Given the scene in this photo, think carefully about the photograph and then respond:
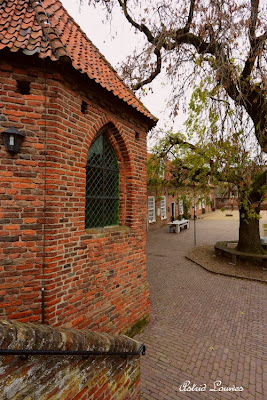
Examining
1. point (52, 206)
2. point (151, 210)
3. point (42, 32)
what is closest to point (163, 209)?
point (151, 210)

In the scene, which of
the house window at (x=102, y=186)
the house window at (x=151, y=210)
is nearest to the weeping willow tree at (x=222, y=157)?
the house window at (x=102, y=186)

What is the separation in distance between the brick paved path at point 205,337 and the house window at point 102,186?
2.83m

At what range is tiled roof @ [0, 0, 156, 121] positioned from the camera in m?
2.84

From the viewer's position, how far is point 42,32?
3.09 metres

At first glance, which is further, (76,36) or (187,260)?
(187,260)

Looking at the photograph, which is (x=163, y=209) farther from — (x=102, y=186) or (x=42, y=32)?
(x=42, y=32)

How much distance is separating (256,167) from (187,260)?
19.3 feet

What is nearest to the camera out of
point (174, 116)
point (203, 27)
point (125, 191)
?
point (125, 191)

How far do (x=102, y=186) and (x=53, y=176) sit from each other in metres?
1.42

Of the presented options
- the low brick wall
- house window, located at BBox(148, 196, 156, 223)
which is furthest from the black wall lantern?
house window, located at BBox(148, 196, 156, 223)

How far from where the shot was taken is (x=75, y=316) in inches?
137

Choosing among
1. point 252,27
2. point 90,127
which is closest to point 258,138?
point 252,27

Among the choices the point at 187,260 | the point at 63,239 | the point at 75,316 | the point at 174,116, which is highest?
the point at 174,116

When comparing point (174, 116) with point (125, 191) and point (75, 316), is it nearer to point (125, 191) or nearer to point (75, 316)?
point (125, 191)
